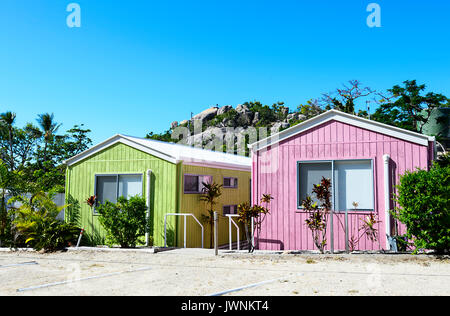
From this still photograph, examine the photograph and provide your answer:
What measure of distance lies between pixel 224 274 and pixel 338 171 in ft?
14.5

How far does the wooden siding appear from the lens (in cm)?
1132

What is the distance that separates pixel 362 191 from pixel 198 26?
1359cm

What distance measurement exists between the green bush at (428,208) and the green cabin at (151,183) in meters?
6.10

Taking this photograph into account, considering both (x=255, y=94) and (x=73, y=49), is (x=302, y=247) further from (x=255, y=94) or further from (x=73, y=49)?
(x=255, y=94)

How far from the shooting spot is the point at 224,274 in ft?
23.6

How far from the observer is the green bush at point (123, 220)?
1073cm

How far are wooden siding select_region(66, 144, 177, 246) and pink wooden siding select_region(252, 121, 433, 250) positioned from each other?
277cm

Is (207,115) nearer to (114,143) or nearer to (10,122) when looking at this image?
(10,122)

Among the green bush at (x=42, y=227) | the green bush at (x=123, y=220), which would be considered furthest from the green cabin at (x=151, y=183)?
the green bush at (x=42, y=227)

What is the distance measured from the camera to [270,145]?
10.5 m

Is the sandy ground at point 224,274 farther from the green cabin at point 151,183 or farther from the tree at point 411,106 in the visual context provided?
the tree at point 411,106

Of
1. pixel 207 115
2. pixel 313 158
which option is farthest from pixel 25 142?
pixel 207 115

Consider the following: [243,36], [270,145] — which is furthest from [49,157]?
[270,145]

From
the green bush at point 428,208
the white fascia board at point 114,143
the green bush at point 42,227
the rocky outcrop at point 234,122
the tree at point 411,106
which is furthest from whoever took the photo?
the rocky outcrop at point 234,122
